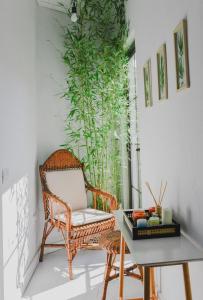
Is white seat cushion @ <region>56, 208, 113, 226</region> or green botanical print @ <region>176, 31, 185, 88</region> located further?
white seat cushion @ <region>56, 208, 113, 226</region>

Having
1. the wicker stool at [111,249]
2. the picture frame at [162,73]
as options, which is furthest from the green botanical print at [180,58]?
the wicker stool at [111,249]

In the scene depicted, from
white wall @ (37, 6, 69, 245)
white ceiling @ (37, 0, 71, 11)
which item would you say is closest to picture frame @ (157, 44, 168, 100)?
white wall @ (37, 6, 69, 245)

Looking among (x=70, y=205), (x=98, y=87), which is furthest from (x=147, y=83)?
(x=70, y=205)

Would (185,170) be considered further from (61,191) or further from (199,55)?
(61,191)

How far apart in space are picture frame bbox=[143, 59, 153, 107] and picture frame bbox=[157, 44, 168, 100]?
26cm

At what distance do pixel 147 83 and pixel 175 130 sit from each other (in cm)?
77

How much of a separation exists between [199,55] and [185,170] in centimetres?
59

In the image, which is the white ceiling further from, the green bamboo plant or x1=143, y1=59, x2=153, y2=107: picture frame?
x1=143, y1=59, x2=153, y2=107: picture frame

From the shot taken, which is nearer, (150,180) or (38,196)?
(150,180)

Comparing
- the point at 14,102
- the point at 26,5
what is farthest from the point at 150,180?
the point at 26,5

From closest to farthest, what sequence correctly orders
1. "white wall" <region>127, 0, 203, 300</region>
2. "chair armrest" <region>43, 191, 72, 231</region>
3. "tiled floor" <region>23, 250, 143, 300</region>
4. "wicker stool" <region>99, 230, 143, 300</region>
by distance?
"white wall" <region>127, 0, 203, 300</region> → "wicker stool" <region>99, 230, 143, 300</region> → "tiled floor" <region>23, 250, 143, 300</region> → "chair armrest" <region>43, 191, 72, 231</region>

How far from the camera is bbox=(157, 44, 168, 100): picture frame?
1.95 meters

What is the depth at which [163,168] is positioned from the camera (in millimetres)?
2104

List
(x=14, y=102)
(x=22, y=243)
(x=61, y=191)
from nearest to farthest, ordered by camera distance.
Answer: (x=14, y=102) → (x=22, y=243) → (x=61, y=191)
